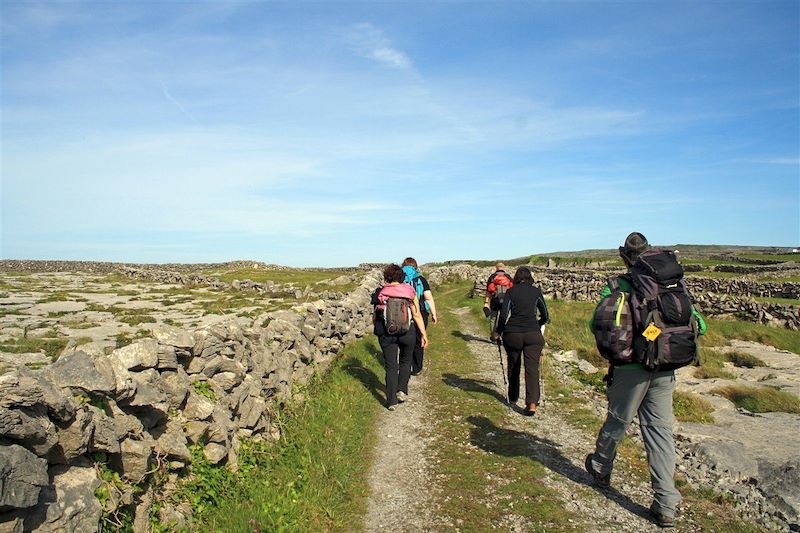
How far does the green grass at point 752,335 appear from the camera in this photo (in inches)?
840

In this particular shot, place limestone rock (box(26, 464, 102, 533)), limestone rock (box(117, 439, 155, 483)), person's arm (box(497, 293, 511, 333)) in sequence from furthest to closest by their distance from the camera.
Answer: person's arm (box(497, 293, 511, 333)) < limestone rock (box(117, 439, 155, 483)) < limestone rock (box(26, 464, 102, 533))

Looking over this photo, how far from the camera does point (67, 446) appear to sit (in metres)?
4.12

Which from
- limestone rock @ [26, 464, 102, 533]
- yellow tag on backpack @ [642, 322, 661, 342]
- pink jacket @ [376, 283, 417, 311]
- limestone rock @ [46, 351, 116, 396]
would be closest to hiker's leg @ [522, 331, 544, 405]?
pink jacket @ [376, 283, 417, 311]

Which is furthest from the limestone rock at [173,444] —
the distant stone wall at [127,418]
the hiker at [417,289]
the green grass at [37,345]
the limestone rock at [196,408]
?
the hiker at [417,289]

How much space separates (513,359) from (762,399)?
6961mm

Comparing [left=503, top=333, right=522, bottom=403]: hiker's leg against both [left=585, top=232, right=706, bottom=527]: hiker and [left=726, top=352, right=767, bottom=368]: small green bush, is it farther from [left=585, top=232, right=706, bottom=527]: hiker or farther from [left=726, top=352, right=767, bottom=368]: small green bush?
[left=726, top=352, right=767, bottom=368]: small green bush

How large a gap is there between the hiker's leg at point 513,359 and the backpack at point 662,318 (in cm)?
416

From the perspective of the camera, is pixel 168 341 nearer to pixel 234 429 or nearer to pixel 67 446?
pixel 234 429

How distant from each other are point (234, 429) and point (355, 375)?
230 inches

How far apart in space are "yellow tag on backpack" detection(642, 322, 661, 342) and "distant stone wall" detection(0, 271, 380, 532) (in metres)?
4.98

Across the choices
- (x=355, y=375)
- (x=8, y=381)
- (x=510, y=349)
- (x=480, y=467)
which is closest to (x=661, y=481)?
(x=480, y=467)

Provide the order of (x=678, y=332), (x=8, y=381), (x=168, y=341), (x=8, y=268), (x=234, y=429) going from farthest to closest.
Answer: (x=8, y=268)
(x=234, y=429)
(x=168, y=341)
(x=678, y=332)
(x=8, y=381)

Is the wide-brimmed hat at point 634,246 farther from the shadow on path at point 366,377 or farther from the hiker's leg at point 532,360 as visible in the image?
the shadow on path at point 366,377

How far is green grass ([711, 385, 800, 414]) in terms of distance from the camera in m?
12.1
